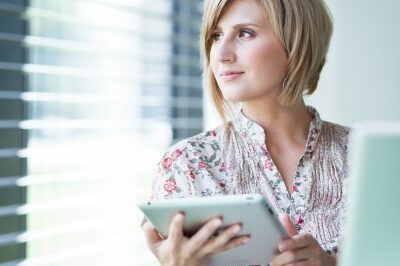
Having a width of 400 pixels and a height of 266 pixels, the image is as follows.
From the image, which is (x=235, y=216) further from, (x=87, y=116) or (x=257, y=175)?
(x=87, y=116)

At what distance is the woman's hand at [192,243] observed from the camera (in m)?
1.13

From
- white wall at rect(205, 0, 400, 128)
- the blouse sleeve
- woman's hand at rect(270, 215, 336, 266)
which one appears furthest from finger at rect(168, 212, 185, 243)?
white wall at rect(205, 0, 400, 128)

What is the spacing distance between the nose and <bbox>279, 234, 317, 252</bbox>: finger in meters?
0.54

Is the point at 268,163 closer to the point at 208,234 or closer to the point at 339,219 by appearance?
the point at 339,219

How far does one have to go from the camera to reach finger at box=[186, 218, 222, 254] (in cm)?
111

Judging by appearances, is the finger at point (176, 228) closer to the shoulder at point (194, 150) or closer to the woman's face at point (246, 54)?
the shoulder at point (194, 150)

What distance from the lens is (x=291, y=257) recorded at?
1188 mm

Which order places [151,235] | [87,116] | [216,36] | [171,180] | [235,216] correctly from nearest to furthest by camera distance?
[235,216] < [151,235] < [171,180] < [216,36] < [87,116]

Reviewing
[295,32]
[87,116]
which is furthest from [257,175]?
[87,116]

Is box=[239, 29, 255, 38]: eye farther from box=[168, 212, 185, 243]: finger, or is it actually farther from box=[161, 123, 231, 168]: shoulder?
box=[168, 212, 185, 243]: finger

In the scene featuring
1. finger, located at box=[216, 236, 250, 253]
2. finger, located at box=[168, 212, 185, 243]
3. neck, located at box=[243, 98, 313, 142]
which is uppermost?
neck, located at box=[243, 98, 313, 142]

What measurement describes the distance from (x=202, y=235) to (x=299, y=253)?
0.20 meters

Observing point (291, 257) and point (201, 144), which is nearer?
point (291, 257)

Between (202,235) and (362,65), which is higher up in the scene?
(362,65)
